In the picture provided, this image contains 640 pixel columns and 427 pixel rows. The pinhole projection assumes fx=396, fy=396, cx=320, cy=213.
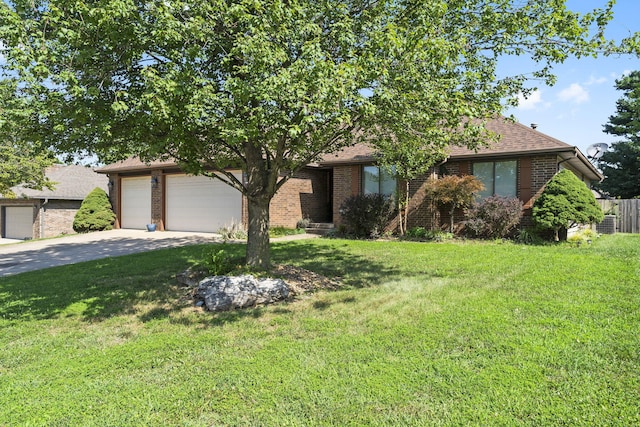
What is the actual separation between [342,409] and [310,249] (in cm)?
862

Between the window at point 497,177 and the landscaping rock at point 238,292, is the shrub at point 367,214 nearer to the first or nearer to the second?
the window at point 497,177

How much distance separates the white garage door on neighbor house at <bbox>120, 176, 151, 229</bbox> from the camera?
20.6 meters

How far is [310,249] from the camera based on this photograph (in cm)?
1158

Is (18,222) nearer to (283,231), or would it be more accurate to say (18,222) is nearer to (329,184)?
(283,231)

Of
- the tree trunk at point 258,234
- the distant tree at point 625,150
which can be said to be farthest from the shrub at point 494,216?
the distant tree at point 625,150

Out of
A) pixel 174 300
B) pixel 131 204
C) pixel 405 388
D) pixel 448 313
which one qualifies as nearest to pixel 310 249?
pixel 174 300

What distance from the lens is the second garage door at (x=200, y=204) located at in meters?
17.4

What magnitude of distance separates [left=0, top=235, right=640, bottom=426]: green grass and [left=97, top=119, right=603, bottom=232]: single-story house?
5.90 m

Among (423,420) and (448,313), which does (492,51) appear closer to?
(448,313)

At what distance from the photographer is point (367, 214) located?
14.3 m

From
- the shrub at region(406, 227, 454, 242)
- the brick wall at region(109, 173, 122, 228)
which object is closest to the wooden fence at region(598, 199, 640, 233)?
the shrub at region(406, 227, 454, 242)

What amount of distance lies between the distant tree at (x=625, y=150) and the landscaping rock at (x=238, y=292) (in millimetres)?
30397

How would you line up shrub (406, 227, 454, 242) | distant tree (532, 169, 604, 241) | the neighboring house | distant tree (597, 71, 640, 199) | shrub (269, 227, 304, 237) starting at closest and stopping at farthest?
1. distant tree (532, 169, 604, 241)
2. shrub (406, 227, 454, 242)
3. shrub (269, 227, 304, 237)
4. the neighboring house
5. distant tree (597, 71, 640, 199)

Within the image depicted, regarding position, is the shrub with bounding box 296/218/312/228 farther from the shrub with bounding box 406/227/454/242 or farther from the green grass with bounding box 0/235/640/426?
the green grass with bounding box 0/235/640/426
